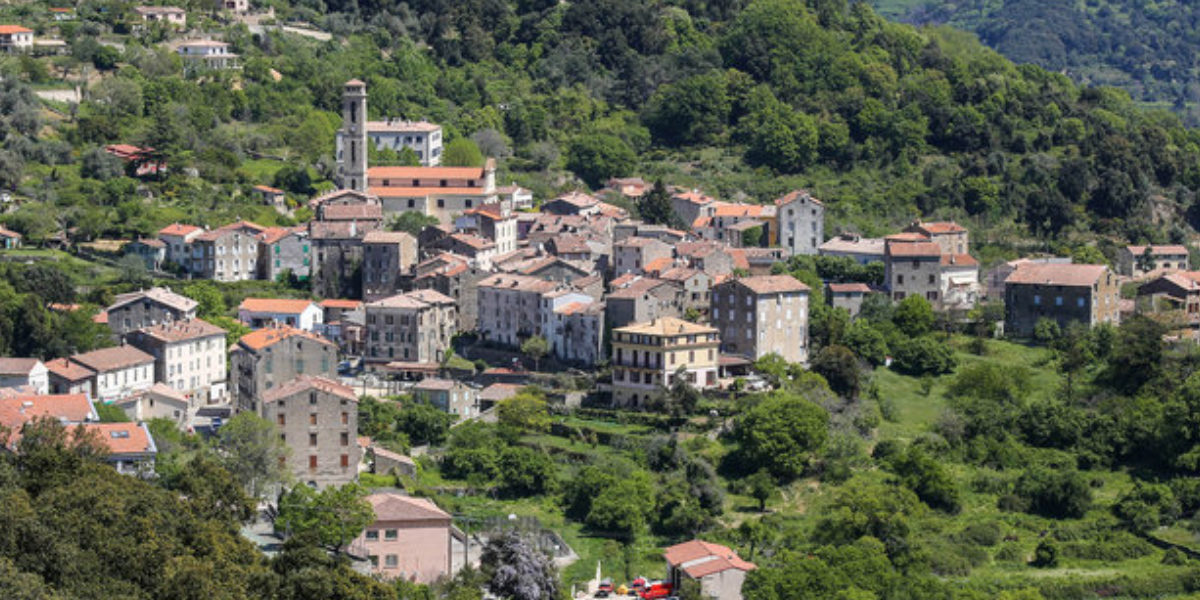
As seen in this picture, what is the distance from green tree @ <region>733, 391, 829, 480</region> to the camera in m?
55.2

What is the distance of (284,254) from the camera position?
2756 inches

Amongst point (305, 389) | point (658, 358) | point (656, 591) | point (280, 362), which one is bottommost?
point (656, 591)

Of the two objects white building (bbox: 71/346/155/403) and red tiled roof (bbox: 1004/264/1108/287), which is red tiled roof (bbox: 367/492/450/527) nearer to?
white building (bbox: 71/346/155/403)

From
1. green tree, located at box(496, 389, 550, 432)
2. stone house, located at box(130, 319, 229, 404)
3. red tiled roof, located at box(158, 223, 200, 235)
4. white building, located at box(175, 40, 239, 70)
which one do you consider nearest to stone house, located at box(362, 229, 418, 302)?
red tiled roof, located at box(158, 223, 200, 235)

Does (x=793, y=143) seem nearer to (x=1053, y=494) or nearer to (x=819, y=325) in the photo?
(x=819, y=325)

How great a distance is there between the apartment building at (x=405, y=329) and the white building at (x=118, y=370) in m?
6.77

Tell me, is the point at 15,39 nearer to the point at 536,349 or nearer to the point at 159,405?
the point at 159,405

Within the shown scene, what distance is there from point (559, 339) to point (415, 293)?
4748 millimetres

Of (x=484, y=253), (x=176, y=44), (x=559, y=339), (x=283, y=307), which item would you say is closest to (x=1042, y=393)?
(x=559, y=339)

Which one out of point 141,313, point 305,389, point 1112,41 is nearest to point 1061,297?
point 305,389

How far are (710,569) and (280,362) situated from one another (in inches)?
626

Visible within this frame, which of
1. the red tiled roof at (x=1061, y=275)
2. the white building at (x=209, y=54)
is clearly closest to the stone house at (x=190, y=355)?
the red tiled roof at (x=1061, y=275)

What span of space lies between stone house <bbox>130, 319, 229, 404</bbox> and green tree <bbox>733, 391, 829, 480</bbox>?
15806mm

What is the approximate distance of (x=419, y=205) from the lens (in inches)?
2965
